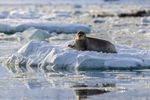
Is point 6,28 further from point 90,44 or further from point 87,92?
point 87,92

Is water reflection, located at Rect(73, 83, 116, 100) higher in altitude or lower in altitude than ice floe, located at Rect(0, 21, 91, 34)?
lower

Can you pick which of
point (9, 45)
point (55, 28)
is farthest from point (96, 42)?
point (55, 28)

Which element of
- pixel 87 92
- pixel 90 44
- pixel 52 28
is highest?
pixel 90 44

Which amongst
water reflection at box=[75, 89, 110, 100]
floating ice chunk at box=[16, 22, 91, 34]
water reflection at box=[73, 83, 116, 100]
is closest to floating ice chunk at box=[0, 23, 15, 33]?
floating ice chunk at box=[16, 22, 91, 34]

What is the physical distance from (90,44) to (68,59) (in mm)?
936

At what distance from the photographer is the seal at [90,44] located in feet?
35.0

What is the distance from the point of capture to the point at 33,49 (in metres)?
10.9

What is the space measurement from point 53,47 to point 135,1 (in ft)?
152

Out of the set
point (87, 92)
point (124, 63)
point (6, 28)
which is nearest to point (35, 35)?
point (6, 28)

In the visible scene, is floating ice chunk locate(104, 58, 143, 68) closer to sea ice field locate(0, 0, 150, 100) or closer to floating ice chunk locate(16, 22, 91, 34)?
sea ice field locate(0, 0, 150, 100)

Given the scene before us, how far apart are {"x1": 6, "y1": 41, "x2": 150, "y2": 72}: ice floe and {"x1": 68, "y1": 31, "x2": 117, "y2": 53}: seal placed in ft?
0.50

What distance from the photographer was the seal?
10.7m

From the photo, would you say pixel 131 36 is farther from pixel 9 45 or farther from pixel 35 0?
pixel 35 0

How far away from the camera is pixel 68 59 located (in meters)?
10.1
